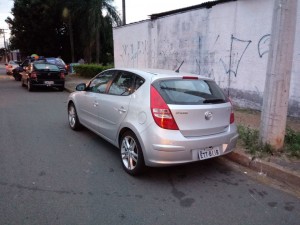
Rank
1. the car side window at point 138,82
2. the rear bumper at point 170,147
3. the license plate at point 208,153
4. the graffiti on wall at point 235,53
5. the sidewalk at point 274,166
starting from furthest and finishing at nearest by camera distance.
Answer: the graffiti on wall at point 235,53
the car side window at point 138,82
the sidewalk at point 274,166
the license plate at point 208,153
the rear bumper at point 170,147

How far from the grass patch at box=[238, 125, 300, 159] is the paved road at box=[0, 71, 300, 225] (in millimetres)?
617

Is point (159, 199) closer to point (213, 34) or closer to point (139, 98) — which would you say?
point (139, 98)

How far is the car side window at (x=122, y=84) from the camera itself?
4.58 metres

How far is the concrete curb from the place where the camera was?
406 centimetres

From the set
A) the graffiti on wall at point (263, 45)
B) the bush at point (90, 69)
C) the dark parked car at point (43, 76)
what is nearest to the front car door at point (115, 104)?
the graffiti on wall at point (263, 45)

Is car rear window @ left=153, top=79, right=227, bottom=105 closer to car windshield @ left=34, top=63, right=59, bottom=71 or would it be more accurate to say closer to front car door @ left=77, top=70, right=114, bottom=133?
front car door @ left=77, top=70, right=114, bottom=133

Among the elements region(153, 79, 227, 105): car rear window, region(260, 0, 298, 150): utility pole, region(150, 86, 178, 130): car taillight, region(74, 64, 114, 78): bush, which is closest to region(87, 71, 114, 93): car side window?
region(153, 79, 227, 105): car rear window

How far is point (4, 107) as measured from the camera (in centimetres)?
997

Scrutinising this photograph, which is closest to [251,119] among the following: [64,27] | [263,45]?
[263,45]

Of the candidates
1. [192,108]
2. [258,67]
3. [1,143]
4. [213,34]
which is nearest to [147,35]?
[213,34]

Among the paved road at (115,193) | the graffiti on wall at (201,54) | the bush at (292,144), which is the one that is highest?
the graffiti on wall at (201,54)

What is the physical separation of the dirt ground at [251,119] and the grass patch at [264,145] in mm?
972

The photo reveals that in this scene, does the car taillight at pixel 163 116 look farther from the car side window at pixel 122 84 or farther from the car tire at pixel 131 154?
the car side window at pixel 122 84

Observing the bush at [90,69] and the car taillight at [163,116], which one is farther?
the bush at [90,69]
